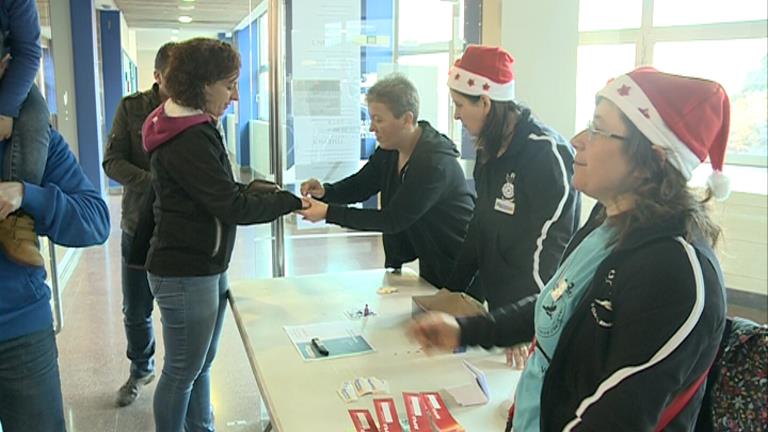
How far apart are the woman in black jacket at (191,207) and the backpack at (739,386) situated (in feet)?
4.51

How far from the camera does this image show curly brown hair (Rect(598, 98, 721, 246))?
3.27ft

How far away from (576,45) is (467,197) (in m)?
1.00

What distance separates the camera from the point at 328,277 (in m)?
2.57

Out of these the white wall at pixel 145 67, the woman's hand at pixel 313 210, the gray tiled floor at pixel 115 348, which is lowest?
the gray tiled floor at pixel 115 348

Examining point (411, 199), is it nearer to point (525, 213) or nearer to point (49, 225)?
point (525, 213)

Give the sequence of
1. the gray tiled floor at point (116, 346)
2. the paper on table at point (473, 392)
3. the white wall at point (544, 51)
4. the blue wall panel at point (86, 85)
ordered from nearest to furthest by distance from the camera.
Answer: the paper on table at point (473, 392) → the white wall at point (544, 51) → the gray tiled floor at point (116, 346) → the blue wall panel at point (86, 85)

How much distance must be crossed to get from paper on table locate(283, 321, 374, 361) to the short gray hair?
2.51 ft

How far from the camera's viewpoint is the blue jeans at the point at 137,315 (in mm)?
2998

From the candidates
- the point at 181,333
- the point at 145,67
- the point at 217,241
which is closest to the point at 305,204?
the point at 217,241

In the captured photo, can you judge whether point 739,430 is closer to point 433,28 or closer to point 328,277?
point 328,277

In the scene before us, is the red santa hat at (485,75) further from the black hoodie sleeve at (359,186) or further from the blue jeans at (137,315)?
the blue jeans at (137,315)

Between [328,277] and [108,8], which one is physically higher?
[108,8]

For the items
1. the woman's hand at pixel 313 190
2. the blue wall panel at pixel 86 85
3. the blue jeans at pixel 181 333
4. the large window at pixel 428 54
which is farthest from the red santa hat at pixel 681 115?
the blue wall panel at pixel 86 85

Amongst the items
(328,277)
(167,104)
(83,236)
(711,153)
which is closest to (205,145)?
(167,104)
